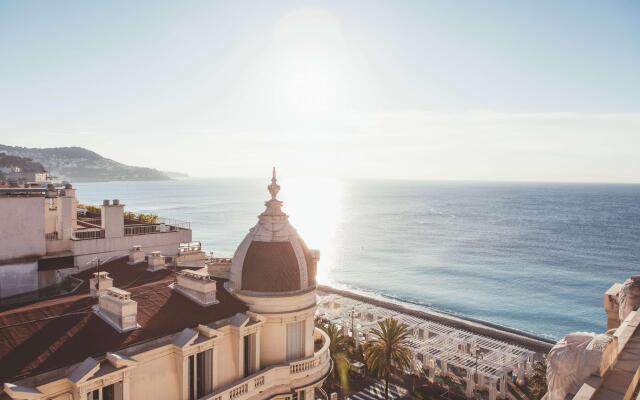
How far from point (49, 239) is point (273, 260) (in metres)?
15.6

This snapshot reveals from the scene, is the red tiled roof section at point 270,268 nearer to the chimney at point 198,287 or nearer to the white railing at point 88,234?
the chimney at point 198,287

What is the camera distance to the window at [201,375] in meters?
18.9

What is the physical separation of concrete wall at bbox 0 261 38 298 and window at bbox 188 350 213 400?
13794 millimetres

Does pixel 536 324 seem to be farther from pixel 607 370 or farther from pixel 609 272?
pixel 607 370

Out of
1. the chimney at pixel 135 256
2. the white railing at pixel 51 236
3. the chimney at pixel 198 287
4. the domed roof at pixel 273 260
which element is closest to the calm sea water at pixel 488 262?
the domed roof at pixel 273 260

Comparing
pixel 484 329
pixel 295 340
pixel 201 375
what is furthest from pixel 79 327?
pixel 484 329

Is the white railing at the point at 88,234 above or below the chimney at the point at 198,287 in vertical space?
above

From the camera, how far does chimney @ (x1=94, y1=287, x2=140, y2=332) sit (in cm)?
1773

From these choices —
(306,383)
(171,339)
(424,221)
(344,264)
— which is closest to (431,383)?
(306,383)

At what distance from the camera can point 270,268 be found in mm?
22672

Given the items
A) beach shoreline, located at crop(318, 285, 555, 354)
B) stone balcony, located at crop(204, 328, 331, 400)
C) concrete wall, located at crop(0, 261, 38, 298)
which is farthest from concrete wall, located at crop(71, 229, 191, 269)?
beach shoreline, located at crop(318, 285, 555, 354)

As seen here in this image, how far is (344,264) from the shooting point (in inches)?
4518

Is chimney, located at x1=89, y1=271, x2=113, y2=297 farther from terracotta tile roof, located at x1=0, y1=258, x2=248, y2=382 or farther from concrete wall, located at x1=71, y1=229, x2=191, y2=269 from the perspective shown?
concrete wall, located at x1=71, y1=229, x2=191, y2=269

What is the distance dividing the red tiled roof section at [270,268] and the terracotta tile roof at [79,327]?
134 cm
